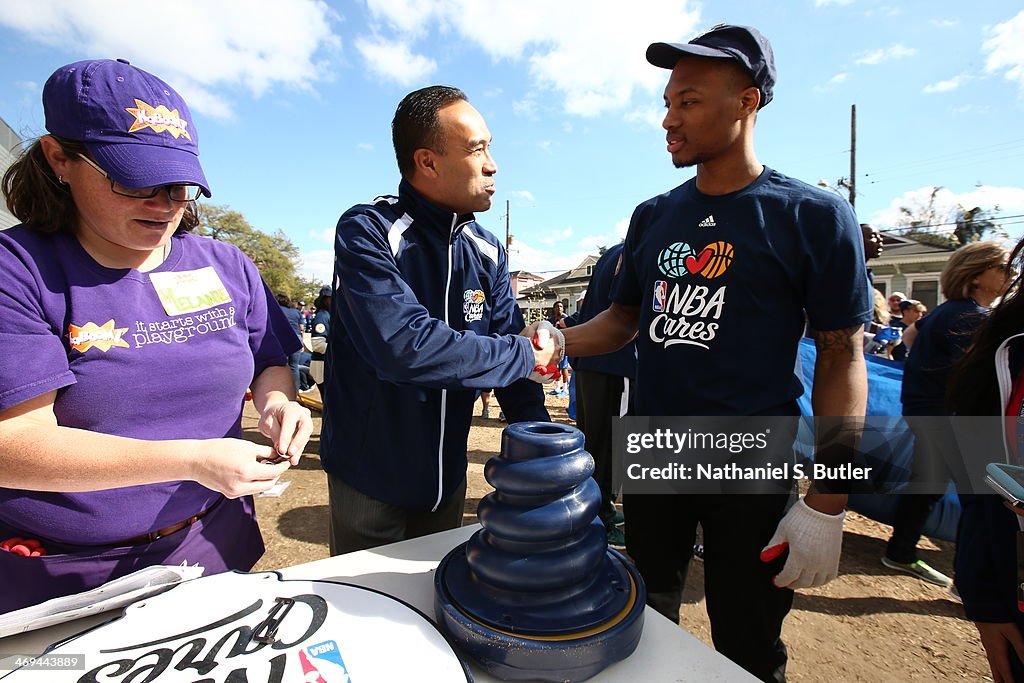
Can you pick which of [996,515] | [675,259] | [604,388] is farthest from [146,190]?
[604,388]

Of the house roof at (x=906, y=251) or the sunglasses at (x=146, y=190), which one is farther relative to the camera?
the house roof at (x=906, y=251)

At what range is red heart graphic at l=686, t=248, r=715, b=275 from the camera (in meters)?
1.66

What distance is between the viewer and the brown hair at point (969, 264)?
3.26 metres

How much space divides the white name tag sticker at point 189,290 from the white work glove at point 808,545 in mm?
1730

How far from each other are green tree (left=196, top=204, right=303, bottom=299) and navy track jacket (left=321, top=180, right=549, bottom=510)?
40419mm

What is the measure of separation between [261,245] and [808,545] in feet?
173

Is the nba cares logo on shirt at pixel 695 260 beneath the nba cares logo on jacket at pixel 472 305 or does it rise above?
above

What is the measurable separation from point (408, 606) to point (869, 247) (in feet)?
9.97

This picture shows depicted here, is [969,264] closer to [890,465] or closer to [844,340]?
[890,465]

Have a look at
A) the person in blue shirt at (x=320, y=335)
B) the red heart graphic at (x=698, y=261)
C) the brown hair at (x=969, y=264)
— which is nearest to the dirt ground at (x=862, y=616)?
the red heart graphic at (x=698, y=261)

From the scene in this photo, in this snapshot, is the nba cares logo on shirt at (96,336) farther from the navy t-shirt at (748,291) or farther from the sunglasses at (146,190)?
the navy t-shirt at (748,291)

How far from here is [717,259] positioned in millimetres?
1643

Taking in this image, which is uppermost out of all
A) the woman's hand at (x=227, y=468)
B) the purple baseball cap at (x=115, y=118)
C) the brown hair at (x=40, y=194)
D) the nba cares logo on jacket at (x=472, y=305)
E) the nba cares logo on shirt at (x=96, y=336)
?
the purple baseball cap at (x=115, y=118)
